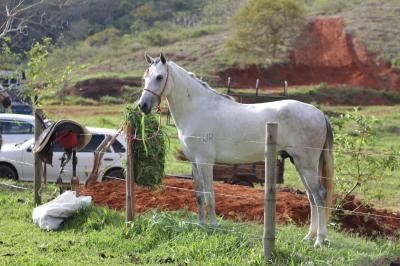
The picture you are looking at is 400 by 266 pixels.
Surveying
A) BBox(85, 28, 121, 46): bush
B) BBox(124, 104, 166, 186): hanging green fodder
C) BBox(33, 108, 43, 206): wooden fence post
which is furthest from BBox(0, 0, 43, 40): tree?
BBox(85, 28, 121, 46): bush

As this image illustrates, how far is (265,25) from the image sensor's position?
46.2 meters

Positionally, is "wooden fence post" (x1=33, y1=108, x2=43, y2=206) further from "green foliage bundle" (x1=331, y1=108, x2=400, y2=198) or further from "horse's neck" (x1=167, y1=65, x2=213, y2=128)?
"green foliage bundle" (x1=331, y1=108, x2=400, y2=198)

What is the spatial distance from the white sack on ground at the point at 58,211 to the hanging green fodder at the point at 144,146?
3.14ft

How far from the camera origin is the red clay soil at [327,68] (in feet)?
148

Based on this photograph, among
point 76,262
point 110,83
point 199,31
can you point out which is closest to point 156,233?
point 76,262

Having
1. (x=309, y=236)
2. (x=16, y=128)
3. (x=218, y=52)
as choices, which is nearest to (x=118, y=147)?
(x=16, y=128)

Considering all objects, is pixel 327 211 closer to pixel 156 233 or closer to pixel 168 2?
pixel 156 233

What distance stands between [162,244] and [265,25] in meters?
40.4

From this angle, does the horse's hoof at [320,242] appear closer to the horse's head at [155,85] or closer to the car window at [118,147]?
the horse's head at [155,85]

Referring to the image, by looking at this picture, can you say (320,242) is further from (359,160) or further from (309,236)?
(359,160)

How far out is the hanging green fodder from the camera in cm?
808

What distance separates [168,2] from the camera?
254ft

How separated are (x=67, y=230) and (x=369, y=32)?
45.1 metres

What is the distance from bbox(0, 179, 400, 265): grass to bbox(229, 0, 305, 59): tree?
38.3 m
